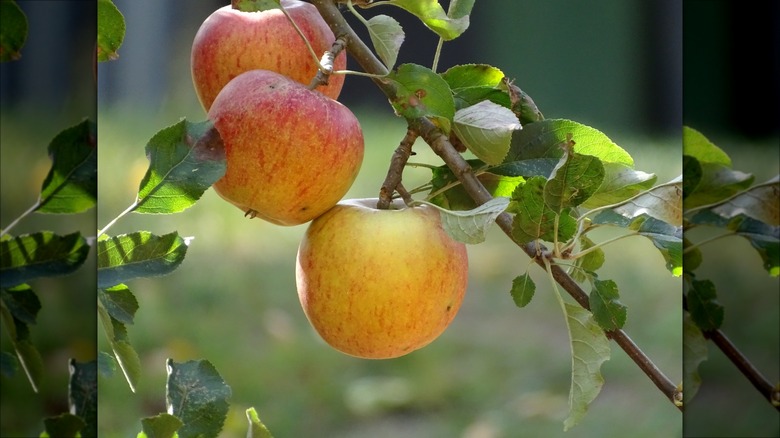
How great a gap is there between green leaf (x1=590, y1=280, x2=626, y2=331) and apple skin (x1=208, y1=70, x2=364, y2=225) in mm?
117

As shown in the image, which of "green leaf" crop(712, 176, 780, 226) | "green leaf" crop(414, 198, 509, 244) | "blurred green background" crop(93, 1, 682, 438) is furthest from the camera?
"blurred green background" crop(93, 1, 682, 438)

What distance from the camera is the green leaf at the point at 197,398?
13.5 inches

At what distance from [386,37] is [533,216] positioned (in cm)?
12

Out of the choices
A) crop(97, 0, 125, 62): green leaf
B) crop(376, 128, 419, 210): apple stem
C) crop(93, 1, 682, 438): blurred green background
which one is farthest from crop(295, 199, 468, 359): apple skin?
crop(93, 1, 682, 438): blurred green background

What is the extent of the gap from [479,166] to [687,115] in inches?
8.6

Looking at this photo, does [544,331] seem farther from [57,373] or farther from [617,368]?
[57,373]

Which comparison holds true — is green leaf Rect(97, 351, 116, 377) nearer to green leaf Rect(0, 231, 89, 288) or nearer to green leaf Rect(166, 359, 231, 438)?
green leaf Rect(166, 359, 231, 438)

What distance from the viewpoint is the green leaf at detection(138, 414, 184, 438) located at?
31cm

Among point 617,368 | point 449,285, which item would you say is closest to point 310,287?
point 449,285

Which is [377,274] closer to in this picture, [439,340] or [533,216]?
[533,216]

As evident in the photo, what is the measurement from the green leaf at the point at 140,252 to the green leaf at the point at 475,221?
0.11m

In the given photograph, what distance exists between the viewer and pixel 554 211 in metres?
0.32

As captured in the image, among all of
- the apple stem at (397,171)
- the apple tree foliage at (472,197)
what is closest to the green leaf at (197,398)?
the apple tree foliage at (472,197)

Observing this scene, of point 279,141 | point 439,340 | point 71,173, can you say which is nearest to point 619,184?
point 279,141
